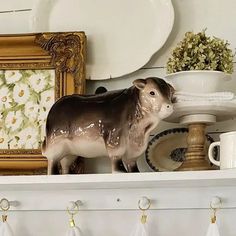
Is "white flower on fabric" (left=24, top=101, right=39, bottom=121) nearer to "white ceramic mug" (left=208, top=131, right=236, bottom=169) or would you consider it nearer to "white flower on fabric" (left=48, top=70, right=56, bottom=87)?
"white flower on fabric" (left=48, top=70, right=56, bottom=87)

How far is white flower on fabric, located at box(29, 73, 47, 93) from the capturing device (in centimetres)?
133

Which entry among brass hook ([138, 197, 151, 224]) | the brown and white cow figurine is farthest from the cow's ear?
brass hook ([138, 197, 151, 224])

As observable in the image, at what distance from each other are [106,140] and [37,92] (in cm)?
23

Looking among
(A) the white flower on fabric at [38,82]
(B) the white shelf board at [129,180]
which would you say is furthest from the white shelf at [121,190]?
(A) the white flower on fabric at [38,82]

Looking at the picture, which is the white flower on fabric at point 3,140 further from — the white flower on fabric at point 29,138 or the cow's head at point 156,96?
the cow's head at point 156,96

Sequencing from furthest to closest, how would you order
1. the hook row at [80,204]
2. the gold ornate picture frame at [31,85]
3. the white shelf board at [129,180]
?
the gold ornate picture frame at [31,85] < the hook row at [80,204] < the white shelf board at [129,180]

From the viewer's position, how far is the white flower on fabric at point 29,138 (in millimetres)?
1312

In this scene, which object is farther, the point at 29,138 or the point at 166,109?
the point at 29,138

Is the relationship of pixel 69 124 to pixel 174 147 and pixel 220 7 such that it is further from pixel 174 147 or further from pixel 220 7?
pixel 220 7

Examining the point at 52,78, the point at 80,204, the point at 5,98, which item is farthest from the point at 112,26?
the point at 80,204

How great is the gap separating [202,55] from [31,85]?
37 centimetres

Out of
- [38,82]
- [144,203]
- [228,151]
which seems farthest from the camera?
[38,82]

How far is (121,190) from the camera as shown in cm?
128

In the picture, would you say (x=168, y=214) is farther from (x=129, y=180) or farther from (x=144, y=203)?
(x=129, y=180)
